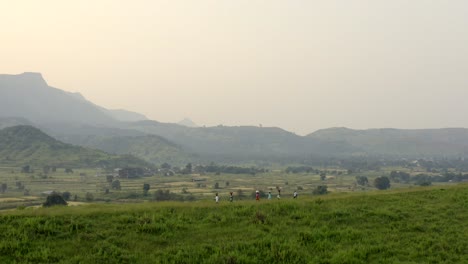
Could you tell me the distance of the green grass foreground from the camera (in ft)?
73.2

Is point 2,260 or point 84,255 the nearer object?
point 2,260

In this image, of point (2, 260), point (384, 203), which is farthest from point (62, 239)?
point (384, 203)

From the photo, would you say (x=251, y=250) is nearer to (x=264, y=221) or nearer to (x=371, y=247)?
(x=264, y=221)

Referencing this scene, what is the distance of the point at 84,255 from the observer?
22141 millimetres

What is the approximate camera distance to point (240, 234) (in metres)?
26.4

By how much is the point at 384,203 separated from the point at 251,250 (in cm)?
1889

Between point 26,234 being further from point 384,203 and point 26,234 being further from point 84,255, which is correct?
point 384,203

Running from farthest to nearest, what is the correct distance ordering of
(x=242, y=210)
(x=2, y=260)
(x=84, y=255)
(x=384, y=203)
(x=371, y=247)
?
(x=384, y=203) → (x=242, y=210) → (x=371, y=247) → (x=84, y=255) → (x=2, y=260)

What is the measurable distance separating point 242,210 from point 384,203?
14.7 metres

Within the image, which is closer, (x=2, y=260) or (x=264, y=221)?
(x=2, y=260)

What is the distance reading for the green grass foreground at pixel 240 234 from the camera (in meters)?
22.3

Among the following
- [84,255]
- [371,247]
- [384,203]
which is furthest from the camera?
[384,203]

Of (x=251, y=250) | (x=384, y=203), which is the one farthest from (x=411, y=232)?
(x=251, y=250)

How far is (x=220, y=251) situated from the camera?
22.9 metres
